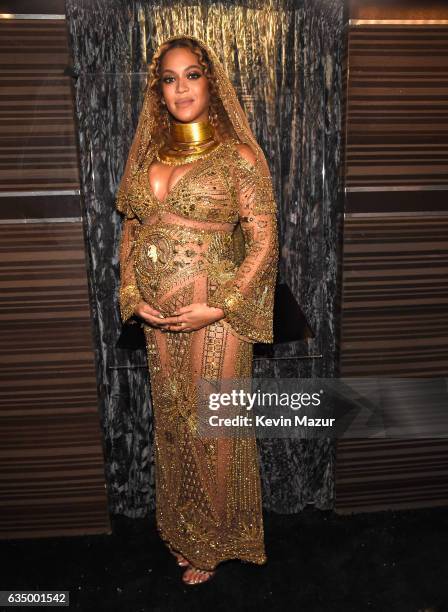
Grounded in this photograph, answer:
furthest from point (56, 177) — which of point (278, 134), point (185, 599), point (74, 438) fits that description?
point (185, 599)

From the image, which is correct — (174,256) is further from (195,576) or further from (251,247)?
(195,576)

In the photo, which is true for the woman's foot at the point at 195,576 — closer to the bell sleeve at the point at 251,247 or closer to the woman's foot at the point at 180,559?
the woman's foot at the point at 180,559

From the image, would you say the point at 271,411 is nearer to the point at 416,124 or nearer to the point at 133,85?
the point at 416,124

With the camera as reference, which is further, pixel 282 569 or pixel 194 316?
pixel 282 569

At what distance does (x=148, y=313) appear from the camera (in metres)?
2.02

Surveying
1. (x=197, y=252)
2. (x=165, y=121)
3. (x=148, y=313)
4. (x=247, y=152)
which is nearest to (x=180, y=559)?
(x=148, y=313)

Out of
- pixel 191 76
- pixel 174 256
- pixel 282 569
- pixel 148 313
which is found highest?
pixel 191 76

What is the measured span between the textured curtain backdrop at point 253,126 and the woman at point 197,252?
40cm

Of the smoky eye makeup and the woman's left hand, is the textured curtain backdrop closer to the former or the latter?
the smoky eye makeup

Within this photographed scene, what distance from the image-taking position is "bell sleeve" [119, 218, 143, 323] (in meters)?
2.06

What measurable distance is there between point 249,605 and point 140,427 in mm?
966

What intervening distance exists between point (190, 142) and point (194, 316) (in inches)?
25.3

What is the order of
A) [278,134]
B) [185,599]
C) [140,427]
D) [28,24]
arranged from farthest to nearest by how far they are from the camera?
1. [140,427]
2. [278,134]
3. [185,599]
4. [28,24]

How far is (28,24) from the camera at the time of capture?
2111 millimetres
